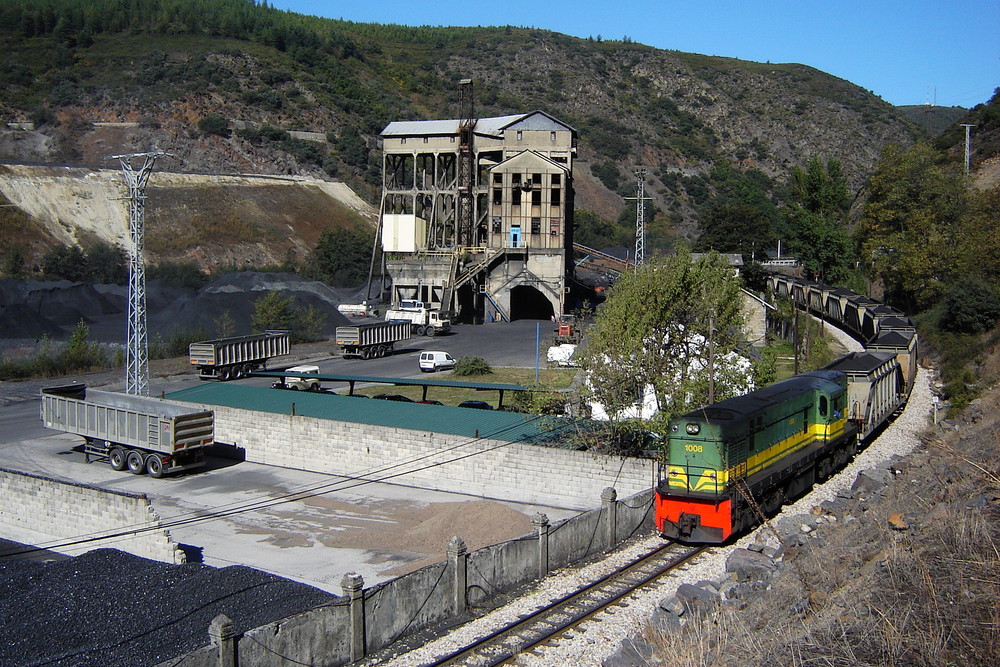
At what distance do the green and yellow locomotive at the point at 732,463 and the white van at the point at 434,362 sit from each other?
91.8 ft

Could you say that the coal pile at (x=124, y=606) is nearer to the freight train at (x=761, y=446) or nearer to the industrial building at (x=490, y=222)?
the freight train at (x=761, y=446)

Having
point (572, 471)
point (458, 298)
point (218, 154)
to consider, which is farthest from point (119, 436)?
point (218, 154)

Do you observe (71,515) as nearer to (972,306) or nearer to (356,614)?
(356,614)

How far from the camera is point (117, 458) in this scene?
101 feet

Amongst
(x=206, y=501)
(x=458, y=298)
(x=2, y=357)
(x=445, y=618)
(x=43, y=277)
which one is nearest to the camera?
(x=445, y=618)

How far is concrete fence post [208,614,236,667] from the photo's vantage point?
38.7 ft

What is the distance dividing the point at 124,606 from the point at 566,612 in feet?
25.8

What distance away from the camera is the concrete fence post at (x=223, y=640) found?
11.8m

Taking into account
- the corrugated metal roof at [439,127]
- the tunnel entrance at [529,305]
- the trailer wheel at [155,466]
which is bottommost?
the trailer wheel at [155,466]

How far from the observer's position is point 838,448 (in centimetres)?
2495

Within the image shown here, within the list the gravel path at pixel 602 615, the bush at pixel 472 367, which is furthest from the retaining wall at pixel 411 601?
the bush at pixel 472 367

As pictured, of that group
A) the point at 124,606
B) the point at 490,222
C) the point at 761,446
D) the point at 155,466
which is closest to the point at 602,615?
the point at 761,446

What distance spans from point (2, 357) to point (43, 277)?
33672 mm

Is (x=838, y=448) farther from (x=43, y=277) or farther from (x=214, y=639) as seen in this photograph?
(x=43, y=277)
